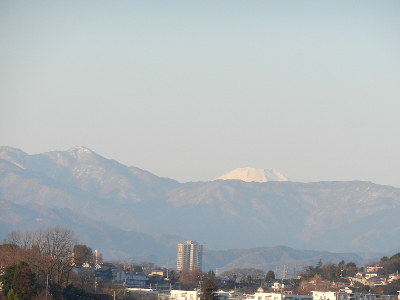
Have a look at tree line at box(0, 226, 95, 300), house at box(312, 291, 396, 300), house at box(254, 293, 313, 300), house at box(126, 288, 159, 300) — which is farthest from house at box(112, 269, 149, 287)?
house at box(312, 291, 396, 300)

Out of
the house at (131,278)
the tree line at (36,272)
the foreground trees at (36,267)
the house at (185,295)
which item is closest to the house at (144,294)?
the house at (185,295)

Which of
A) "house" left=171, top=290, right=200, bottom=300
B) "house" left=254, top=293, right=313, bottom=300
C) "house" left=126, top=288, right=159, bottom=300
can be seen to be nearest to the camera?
"house" left=254, top=293, right=313, bottom=300

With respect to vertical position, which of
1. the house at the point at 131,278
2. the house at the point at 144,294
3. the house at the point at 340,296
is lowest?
the house at the point at 144,294

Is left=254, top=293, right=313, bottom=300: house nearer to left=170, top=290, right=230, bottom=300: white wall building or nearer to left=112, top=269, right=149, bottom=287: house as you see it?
left=170, top=290, right=230, bottom=300: white wall building

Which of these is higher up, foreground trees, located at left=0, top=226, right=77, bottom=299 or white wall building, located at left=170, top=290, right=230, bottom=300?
foreground trees, located at left=0, top=226, right=77, bottom=299

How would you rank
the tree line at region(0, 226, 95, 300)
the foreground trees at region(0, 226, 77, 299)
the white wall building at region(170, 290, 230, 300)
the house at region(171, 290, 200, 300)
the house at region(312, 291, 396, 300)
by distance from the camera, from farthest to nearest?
the house at region(312, 291, 396, 300)
the house at region(171, 290, 200, 300)
the white wall building at region(170, 290, 230, 300)
the foreground trees at region(0, 226, 77, 299)
the tree line at region(0, 226, 95, 300)

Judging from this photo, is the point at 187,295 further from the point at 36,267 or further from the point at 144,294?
the point at 36,267

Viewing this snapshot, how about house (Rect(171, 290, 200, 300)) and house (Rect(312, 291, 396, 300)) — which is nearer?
house (Rect(171, 290, 200, 300))

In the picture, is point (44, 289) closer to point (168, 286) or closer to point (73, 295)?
point (73, 295)

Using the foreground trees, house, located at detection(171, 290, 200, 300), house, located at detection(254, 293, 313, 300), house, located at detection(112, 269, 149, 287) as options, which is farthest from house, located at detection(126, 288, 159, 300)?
house, located at detection(112, 269, 149, 287)

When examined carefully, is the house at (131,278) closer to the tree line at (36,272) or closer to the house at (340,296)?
the tree line at (36,272)

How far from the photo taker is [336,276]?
11794 centimetres

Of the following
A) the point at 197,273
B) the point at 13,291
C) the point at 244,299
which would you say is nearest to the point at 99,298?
the point at 13,291

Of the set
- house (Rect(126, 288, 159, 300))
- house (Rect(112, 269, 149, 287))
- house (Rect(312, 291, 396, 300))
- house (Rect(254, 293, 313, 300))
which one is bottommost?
house (Rect(126, 288, 159, 300))
